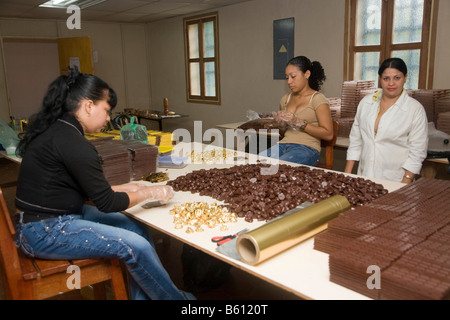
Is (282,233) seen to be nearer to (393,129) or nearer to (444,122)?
(393,129)

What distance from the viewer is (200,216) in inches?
72.7

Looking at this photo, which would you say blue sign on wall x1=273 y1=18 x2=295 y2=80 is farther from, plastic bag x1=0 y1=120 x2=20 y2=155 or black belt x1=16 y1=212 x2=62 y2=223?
black belt x1=16 y1=212 x2=62 y2=223

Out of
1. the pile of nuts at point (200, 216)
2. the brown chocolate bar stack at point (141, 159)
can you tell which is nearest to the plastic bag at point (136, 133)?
the brown chocolate bar stack at point (141, 159)

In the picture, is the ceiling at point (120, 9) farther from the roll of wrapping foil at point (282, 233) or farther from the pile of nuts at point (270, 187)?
the roll of wrapping foil at point (282, 233)

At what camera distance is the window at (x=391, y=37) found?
4176mm

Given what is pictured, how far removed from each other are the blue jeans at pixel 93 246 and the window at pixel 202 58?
543 cm

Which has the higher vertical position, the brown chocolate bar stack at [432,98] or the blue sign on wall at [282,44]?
the blue sign on wall at [282,44]

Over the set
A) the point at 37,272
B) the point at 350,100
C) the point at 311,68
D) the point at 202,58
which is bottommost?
the point at 37,272

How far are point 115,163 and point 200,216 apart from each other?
0.79 meters

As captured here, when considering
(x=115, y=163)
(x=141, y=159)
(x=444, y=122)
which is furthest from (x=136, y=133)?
(x=444, y=122)

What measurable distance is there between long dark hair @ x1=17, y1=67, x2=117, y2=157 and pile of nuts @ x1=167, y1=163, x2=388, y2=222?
2.58ft

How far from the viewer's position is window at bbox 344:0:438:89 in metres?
4.18

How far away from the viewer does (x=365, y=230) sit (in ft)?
4.75

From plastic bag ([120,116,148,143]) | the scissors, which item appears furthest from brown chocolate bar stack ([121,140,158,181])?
the scissors
